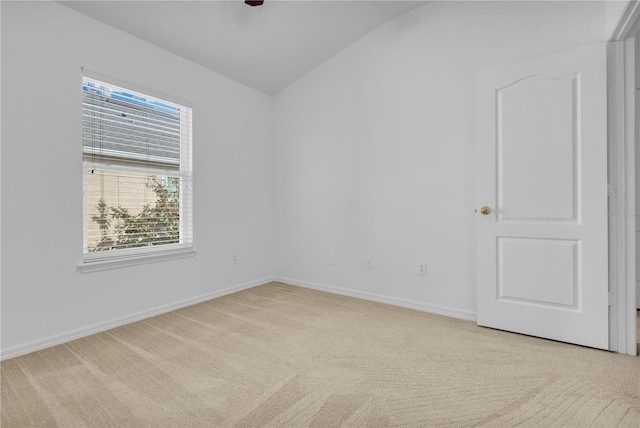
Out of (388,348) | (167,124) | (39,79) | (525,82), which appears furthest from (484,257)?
(39,79)

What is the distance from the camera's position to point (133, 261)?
282cm

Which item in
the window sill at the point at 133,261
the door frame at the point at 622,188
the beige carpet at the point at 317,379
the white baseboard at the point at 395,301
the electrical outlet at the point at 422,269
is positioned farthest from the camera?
the electrical outlet at the point at 422,269

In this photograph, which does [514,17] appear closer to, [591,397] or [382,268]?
[382,268]

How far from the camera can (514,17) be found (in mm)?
2588

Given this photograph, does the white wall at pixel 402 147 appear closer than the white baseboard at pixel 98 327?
No

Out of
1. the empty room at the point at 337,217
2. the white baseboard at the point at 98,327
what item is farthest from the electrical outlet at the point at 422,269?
the white baseboard at the point at 98,327

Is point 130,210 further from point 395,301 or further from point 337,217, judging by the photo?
point 395,301

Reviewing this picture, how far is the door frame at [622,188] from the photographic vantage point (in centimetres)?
209

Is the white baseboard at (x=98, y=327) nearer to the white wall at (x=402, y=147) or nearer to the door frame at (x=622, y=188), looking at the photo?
the white wall at (x=402, y=147)

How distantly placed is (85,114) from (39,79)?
344 millimetres

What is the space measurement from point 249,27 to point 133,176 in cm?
172

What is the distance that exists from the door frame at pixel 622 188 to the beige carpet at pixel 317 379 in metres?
0.23

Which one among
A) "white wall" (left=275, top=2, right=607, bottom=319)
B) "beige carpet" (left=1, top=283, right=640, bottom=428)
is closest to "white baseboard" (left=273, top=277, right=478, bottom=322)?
"white wall" (left=275, top=2, right=607, bottom=319)

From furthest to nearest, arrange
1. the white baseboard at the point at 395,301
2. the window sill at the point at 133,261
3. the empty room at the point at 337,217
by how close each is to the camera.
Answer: the white baseboard at the point at 395,301, the window sill at the point at 133,261, the empty room at the point at 337,217
